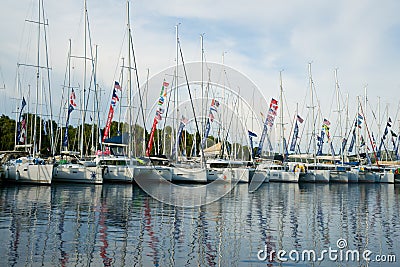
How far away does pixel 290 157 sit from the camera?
87.6 metres

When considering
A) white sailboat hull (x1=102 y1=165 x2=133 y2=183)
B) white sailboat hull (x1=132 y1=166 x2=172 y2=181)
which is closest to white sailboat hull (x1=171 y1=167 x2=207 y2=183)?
white sailboat hull (x1=132 y1=166 x2=172 y2=181)

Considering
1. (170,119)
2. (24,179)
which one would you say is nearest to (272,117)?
(170,119)

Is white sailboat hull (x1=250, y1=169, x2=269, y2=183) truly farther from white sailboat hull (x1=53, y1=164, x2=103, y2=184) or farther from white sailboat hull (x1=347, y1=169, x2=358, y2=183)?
white sailboat hull (x1=53, y1=164, x2=103, y2=184)

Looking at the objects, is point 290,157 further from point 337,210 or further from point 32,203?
point 32,203

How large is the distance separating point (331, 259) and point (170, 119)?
48.2 meters

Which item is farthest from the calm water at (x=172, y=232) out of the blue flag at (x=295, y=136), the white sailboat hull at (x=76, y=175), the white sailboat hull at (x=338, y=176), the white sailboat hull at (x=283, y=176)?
the blue flag at (x=295, y=136)

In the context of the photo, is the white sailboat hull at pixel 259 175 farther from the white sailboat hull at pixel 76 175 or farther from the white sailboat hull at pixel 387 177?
the white sailboat hull at pixel 387 177

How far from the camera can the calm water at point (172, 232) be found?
15719 millimetres

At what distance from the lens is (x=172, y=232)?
816 inches

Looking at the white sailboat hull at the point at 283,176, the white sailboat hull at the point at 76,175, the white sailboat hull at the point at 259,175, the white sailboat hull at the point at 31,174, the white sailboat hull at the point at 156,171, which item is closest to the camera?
the white sailboat hull at the point at 31,174

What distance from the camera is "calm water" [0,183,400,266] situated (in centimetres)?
1572

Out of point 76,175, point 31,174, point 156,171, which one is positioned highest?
point 156,171

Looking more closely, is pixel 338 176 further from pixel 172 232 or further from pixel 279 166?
pixel 172 232

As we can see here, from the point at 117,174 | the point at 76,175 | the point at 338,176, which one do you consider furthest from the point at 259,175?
the point at 76,175
